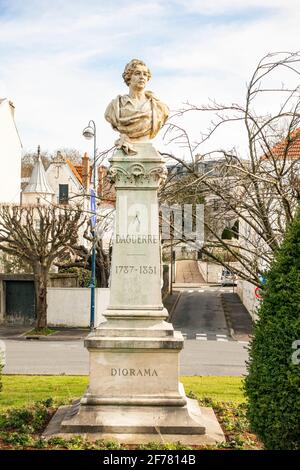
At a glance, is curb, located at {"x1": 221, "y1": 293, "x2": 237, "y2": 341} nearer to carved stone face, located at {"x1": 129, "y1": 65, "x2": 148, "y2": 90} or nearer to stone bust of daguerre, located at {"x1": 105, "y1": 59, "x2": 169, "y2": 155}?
stone bust of daguerre, located at {"x1": 105, "y1": 59, "x2": 169, "y2": 155}

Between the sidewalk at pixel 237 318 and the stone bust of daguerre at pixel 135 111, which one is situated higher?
the stone bust of daguerre at pixel 135 111

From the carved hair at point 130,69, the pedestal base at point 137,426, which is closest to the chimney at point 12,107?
the carved hair at point 130,69

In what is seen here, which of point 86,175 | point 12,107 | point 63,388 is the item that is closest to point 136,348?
point 63,388

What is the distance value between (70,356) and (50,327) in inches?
373

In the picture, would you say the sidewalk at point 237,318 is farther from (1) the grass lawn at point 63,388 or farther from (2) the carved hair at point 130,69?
(2) the carved hair at point 130,69

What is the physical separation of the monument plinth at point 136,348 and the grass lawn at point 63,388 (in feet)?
5.20

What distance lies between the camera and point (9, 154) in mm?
40781

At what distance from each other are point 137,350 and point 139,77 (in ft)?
13.1

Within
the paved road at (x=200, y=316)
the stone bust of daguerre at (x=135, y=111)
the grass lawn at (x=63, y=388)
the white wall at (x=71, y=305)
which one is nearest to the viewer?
the stone bust of daguerre at (x=135, y=111)

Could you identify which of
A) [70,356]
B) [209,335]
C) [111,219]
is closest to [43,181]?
[209,335]

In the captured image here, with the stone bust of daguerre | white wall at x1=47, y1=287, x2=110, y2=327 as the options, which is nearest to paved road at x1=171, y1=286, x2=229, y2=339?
white wall at x1=47, y1=287, x2=110, y2=327

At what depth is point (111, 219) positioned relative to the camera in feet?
33.3

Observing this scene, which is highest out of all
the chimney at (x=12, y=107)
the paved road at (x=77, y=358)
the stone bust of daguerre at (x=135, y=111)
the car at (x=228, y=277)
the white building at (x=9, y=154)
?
the chimney at (x=12, y=107)

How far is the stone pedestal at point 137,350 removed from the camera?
25.8 ft
